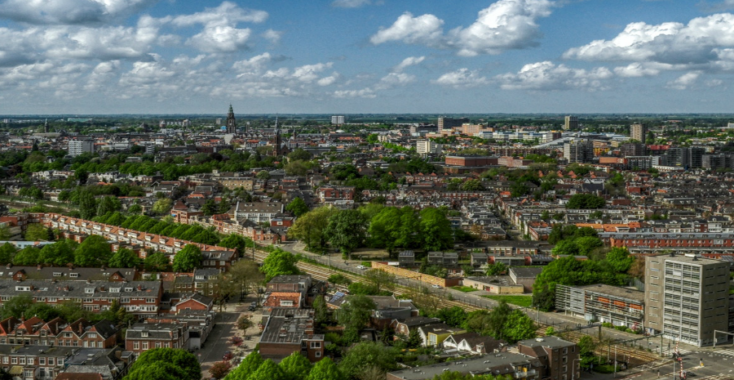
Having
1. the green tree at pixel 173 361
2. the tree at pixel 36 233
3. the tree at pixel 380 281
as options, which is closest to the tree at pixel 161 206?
the tree at pixel 36 233

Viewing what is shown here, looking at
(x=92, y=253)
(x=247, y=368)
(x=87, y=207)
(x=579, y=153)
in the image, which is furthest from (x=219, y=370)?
(x=579, y=153)

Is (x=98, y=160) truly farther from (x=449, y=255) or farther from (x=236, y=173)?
(x=449, y=255)

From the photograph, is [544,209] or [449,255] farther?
[544,209]

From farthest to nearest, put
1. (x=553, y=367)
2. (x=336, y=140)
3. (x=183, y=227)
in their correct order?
(x=336, y=140)
(x=183, y=227)
(x=553, y=367)

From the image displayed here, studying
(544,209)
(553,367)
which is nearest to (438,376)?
(553,367)

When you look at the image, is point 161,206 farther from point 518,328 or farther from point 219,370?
point 518,328

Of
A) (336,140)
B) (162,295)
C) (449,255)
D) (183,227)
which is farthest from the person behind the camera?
(336,140)

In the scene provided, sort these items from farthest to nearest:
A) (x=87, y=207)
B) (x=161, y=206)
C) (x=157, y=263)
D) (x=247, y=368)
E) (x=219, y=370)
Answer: (x=161, y=206) < (x=87, y=207) < (x=157, y=263) < (x=219, y=370) < (x=247, y=368)

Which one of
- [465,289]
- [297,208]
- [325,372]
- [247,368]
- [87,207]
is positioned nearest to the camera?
[325,372]
